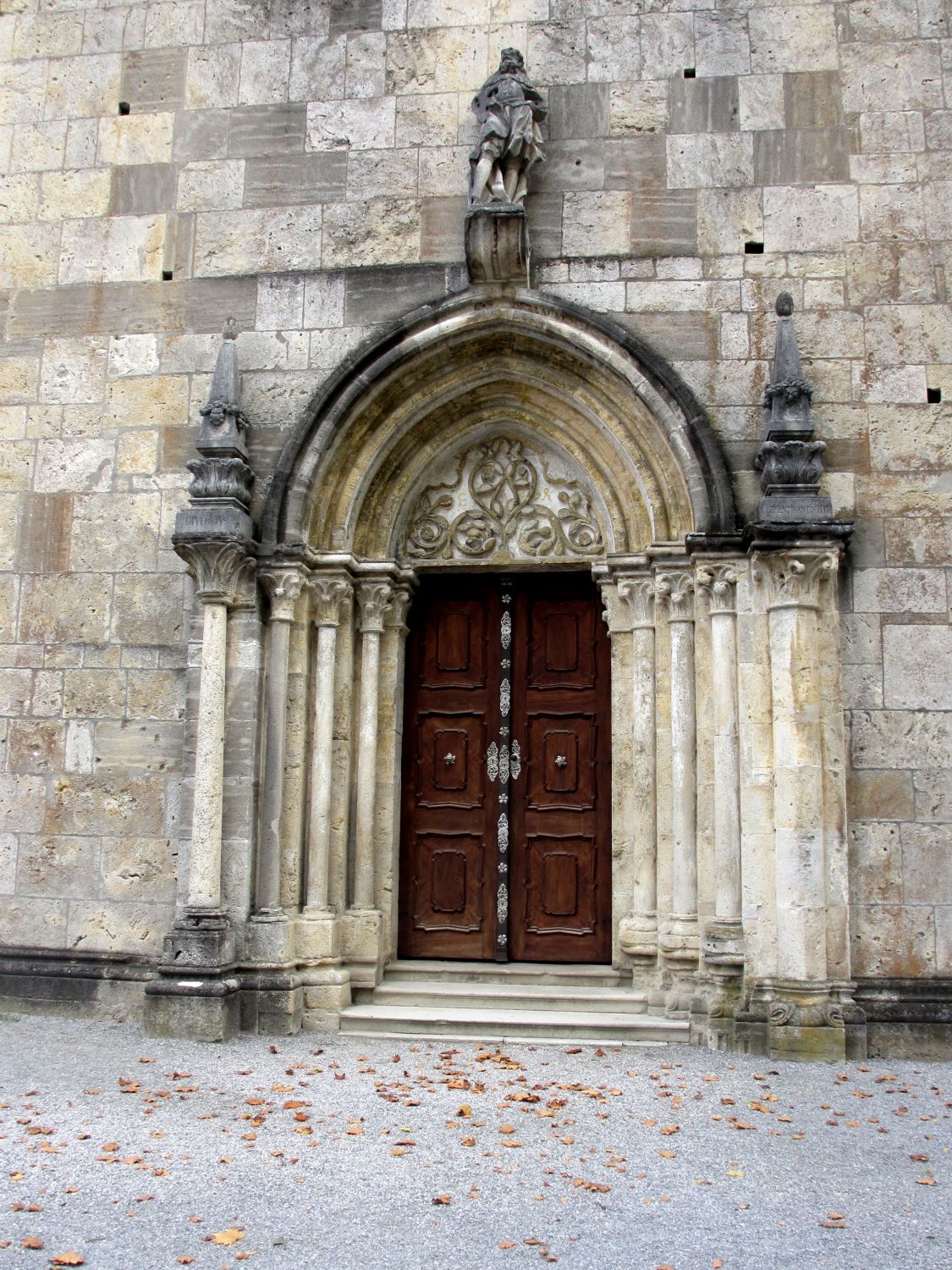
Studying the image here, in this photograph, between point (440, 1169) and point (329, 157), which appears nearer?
point (440, 1169)

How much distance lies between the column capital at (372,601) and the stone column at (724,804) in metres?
2.06

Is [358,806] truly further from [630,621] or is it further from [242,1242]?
[242,1242]

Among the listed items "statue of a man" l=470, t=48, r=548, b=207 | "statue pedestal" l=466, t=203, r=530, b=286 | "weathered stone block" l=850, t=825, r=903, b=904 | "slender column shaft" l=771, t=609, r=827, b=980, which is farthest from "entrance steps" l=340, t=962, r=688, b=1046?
"statue of a man" l=470, t=48, r=548, b=207

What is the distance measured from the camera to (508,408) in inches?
315

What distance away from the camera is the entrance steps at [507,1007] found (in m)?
6.73

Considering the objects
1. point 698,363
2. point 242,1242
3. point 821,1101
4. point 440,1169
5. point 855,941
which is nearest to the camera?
point 242,1242

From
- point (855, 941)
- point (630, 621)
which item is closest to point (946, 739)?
point (855, 941)

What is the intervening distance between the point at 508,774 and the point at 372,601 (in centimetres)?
146

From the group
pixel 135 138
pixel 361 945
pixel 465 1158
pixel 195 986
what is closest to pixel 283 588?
pixel 361 945

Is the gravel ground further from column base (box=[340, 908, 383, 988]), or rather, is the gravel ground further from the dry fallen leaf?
column base (box=[340, 908, 383, 988])

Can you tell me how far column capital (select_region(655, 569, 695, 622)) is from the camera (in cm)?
723

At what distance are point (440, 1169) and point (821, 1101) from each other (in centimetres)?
204

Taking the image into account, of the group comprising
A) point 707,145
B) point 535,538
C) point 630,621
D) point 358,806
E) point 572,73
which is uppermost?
point 572,73

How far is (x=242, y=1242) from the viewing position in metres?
3.73
